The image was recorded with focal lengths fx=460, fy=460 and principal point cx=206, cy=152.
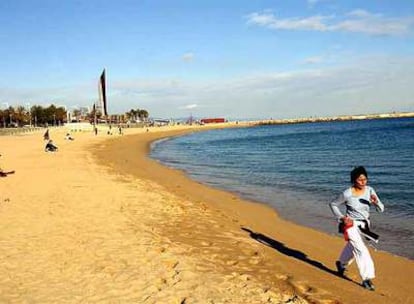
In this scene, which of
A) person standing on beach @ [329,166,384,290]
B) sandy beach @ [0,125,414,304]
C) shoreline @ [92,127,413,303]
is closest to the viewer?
sandy beach @ [0,125,414,304]

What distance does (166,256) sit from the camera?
284 inches

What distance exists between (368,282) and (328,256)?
1.94 m

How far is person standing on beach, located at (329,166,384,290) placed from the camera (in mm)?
6125

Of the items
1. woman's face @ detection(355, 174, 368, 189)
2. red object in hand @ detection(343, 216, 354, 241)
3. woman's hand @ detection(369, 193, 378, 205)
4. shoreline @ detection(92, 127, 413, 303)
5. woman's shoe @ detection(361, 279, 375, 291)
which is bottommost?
shoreline @ detection(92, 127, 413, 303)

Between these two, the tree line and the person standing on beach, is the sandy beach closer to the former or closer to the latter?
the person standing on beach

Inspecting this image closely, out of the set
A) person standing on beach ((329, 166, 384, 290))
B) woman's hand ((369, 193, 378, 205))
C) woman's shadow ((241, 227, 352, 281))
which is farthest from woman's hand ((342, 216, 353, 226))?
woman's shadow ((241, 227, 352, 281))

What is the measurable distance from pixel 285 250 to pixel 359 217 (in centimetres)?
239

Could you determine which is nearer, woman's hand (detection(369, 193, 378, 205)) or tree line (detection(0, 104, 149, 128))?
woman's hand (detection(369, 193, 378, 205))

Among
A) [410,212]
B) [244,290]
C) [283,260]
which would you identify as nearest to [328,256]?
[283,260]

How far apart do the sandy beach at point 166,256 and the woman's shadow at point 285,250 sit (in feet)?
0.06

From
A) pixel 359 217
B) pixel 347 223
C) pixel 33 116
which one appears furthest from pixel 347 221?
pixel 33 116

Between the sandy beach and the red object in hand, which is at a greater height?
the red object in hand

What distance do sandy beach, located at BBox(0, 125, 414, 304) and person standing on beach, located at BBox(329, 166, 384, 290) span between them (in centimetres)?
32

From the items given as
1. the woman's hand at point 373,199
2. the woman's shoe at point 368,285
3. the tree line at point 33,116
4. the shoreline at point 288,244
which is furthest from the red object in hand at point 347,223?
the tree line at point 33,116
